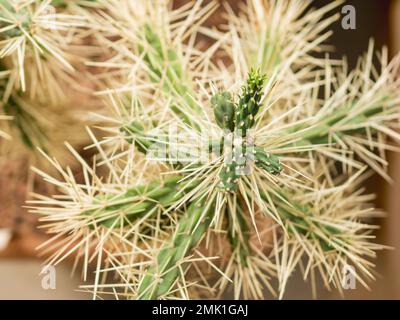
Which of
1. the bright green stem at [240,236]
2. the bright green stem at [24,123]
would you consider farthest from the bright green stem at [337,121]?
the bright green stem at [24,123]

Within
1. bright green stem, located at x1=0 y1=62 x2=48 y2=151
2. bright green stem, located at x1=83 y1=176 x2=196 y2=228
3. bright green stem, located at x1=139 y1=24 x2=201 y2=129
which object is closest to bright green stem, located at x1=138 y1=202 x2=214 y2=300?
bright green stem, located at x1=83 y1=176 x2=196 y2=228

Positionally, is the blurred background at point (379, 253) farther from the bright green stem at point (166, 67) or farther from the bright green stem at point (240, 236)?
the bright green stem at point (166, 67)

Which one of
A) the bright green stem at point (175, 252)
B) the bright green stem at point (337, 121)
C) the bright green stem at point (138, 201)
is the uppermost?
the bright green stem at point (337, 121)

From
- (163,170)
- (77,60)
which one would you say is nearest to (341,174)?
(163,170)

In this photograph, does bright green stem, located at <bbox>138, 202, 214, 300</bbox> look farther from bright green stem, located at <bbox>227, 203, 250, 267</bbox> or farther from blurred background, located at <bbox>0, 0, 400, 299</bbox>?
blurred background, located at <bbox>0, 0, 400, 299</bbox>

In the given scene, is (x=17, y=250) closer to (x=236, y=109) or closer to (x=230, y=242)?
(x=230, y=242)

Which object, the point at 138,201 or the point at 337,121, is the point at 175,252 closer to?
the point at 138,201

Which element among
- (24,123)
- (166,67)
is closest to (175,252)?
(166,67)
